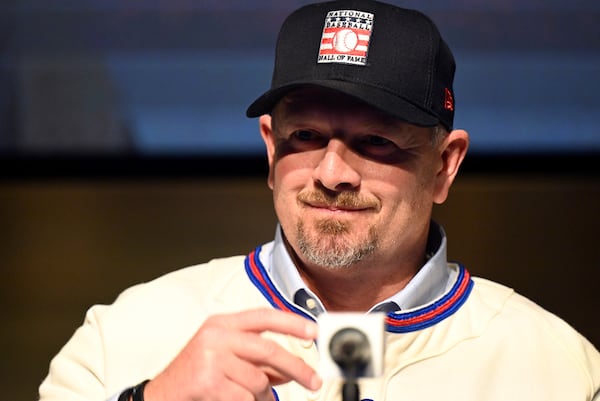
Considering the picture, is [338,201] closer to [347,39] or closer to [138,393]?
[347,39]

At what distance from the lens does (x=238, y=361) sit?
1.40 metres

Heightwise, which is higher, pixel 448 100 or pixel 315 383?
pixel 448 100

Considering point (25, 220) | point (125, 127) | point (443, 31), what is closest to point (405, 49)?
point (443, 31)

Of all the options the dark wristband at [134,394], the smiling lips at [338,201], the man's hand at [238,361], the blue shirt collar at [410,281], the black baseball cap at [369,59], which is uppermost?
the black baseball cap at [369,59]

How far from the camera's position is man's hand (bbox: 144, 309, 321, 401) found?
136 cm

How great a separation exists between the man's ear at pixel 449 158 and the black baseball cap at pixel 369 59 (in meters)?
0.06

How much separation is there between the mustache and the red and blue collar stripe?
0.60ft

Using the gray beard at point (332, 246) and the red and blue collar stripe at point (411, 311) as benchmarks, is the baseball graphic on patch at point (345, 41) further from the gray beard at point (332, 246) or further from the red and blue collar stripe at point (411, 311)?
the red and blue collar stripe at point (411, 311)

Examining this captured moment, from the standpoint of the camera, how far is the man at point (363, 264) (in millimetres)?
1698

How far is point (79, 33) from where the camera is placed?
3.28 meters

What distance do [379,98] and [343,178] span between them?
0.13 metres

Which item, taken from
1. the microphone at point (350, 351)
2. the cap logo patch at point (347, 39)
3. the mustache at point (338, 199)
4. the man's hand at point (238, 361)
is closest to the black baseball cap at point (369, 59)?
the cap logo patch at point (347, 39)

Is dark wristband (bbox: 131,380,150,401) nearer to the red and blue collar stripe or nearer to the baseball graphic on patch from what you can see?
the red and blue collar stripe

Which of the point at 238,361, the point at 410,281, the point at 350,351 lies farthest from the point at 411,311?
the point at 350,351
